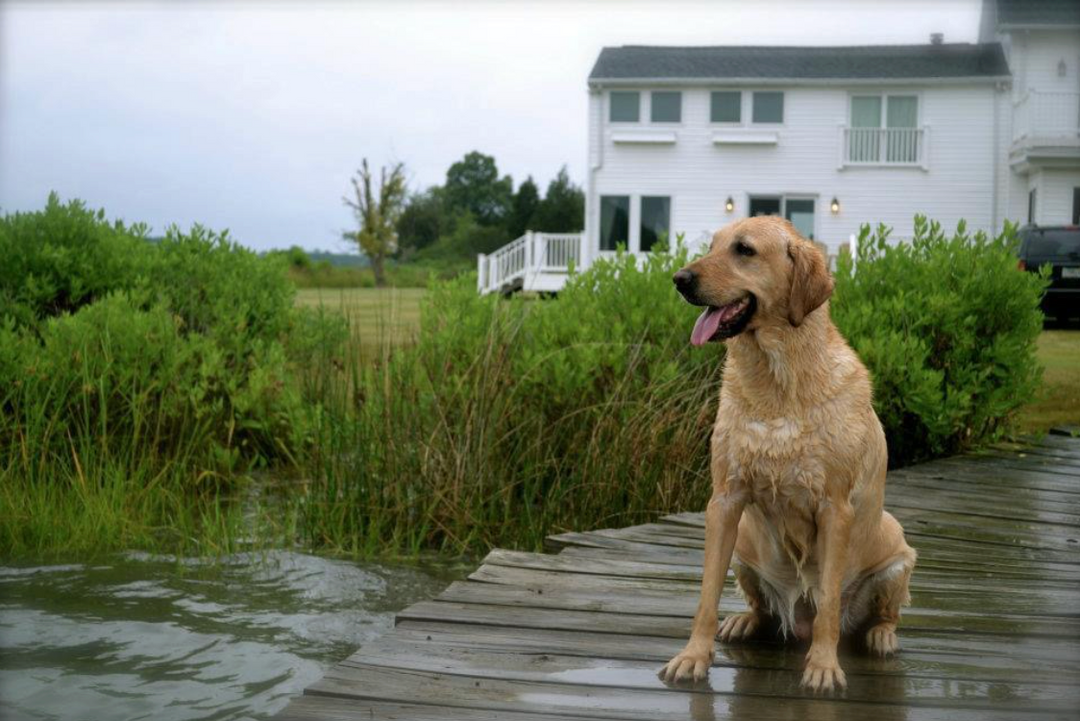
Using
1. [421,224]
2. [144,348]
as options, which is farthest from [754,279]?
[421,224]

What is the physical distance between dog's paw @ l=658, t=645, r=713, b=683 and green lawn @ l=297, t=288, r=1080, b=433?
3.64 m

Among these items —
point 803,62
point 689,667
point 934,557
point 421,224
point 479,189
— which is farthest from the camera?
point 479,189

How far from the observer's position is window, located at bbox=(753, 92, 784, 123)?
29.1 meters

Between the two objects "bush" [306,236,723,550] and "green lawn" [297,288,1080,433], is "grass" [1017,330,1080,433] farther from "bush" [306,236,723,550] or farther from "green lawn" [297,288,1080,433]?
"bush" [306,236,723,550]

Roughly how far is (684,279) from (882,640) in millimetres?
1319

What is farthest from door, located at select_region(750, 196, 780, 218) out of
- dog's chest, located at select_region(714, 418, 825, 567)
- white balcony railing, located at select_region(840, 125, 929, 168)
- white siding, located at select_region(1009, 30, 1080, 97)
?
dog's chest, located at select_region(714, 418, 825, 567)

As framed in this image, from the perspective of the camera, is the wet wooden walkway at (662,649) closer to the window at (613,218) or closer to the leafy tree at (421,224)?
the window at (613,218)

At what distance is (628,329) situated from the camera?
23.3 feet

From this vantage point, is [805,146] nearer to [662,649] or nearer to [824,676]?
[662,649]

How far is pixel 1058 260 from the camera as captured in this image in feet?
53.0

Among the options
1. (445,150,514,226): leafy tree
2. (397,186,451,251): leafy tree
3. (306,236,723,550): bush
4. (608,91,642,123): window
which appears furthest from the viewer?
(445,150,514,226): leafy tree

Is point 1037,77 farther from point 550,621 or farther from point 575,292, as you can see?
point 550,621

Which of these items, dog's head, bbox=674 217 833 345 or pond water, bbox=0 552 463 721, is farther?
pond water, bbox=0 552 463 721

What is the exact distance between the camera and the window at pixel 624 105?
29.2 meters
